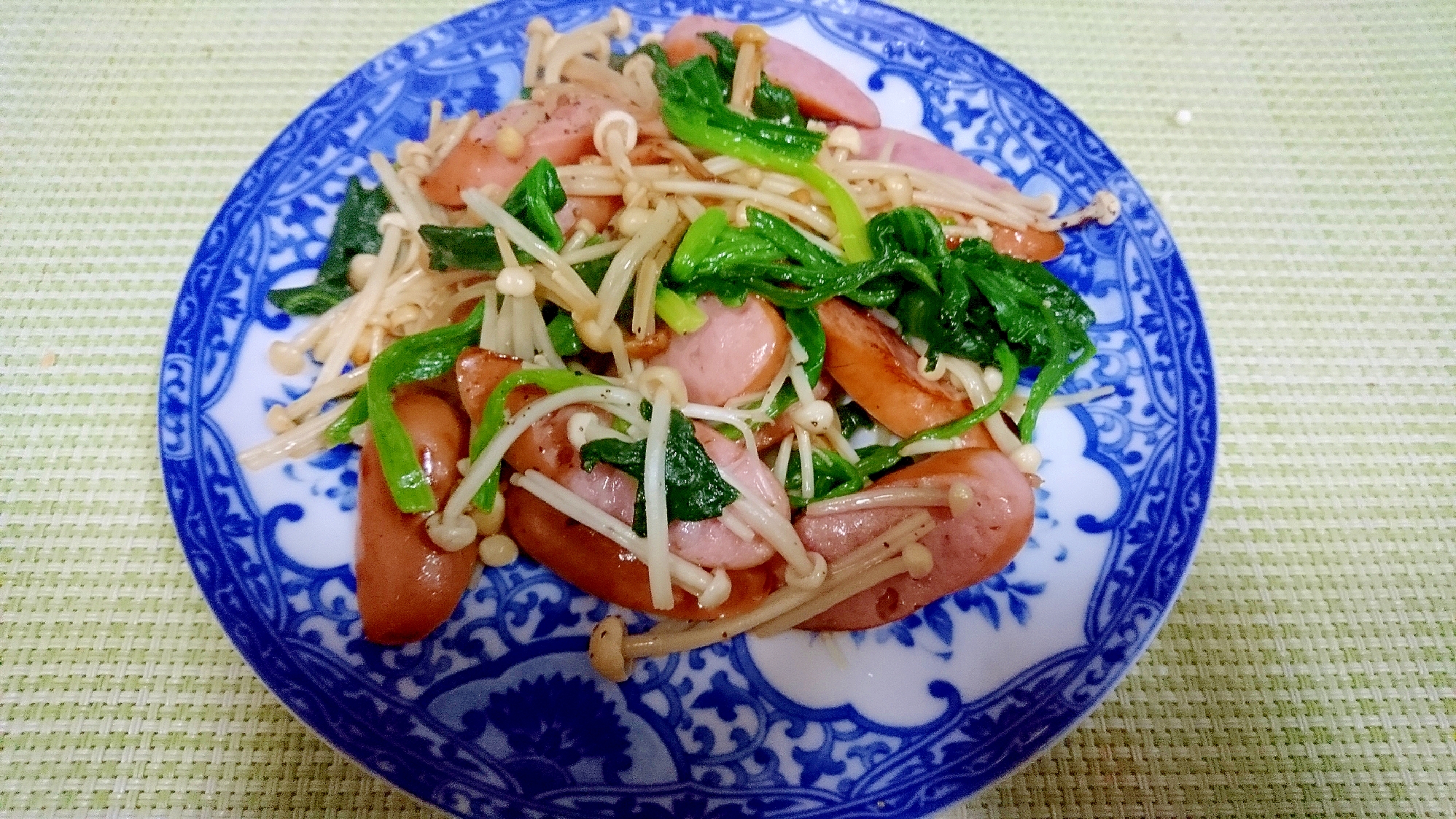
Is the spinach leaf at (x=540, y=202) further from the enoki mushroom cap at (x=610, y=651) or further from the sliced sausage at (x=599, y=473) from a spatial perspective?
the enoki mushroom cap at (x=610, y=651)

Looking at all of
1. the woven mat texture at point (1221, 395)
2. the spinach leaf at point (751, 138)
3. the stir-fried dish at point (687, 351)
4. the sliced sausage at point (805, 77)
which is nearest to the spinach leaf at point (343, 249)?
the stir-fried dish at point (687, 351)

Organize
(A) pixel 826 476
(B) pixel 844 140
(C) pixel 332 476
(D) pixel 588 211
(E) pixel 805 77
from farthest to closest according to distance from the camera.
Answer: (E) pixel 805 77 → (B) pixel 844 140 → (D) pixel 588 211 → (A) pixel 826 476 → (C) pixel 332 476

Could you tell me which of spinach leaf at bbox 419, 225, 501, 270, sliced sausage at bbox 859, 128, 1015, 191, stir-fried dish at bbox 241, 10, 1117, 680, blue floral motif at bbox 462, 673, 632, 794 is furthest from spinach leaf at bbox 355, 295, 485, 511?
sliced sausage at bbox 859, 128, 1015, 191

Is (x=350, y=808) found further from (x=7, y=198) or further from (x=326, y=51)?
(x=326, y=51)

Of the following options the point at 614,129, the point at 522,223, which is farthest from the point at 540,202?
the point at 614,129

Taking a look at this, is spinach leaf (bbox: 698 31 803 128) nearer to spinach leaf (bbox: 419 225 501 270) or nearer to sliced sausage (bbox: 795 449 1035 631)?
spinach leaf (bbox: 419 225 501 270)

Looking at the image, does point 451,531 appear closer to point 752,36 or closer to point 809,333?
point 809,333
